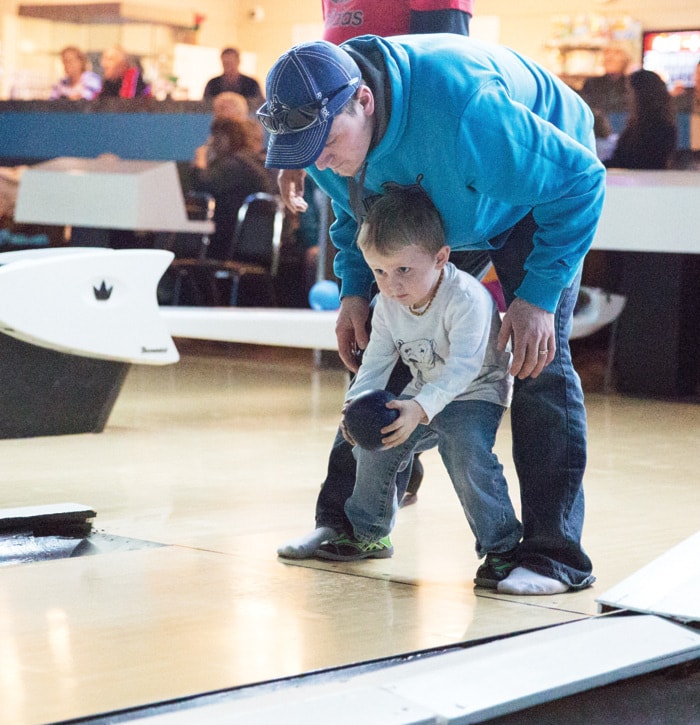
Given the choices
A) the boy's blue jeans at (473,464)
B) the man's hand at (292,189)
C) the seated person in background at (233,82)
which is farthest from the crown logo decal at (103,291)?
the seated person in background at (233,82)

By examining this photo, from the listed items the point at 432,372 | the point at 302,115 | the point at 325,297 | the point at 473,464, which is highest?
the point at 302,115

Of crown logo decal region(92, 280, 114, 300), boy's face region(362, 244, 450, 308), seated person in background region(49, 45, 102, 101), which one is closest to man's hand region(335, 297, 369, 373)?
boy's face region(362, 244, 450, 308)

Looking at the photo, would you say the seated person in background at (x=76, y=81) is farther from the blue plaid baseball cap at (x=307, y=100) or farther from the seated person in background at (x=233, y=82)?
the blue plaid baseball cap at (x=307, y=100)

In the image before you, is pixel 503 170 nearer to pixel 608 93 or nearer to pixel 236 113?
pixel 236 113

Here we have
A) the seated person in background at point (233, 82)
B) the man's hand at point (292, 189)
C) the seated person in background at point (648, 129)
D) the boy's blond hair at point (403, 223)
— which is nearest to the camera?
the boy's blond hair at point (403, 223)

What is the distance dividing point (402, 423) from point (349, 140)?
1.37 ft

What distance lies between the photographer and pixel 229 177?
6906 mm

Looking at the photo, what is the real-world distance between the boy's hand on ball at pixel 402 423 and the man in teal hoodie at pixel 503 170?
161 millimetres

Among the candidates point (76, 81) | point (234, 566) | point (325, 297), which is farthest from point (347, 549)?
point (76, 81)

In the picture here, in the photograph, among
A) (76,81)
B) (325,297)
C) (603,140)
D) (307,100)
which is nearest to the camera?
(307,100)

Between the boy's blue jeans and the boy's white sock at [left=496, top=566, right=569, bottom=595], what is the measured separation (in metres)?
0.07

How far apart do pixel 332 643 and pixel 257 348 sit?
5.09m

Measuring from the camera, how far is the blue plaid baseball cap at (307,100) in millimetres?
1743

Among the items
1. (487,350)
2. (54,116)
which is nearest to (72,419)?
(487,350)
